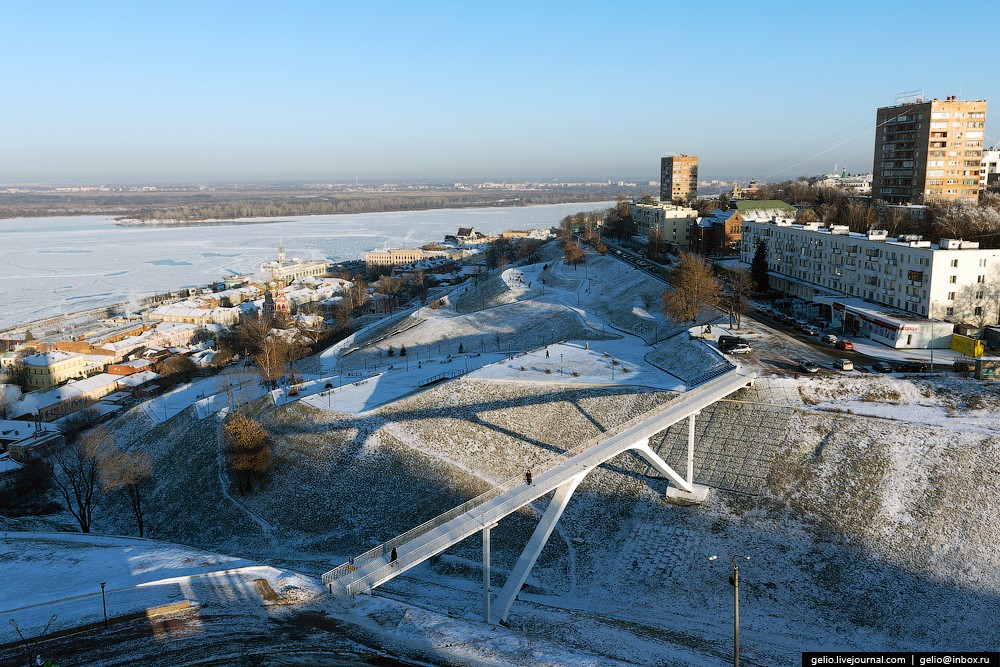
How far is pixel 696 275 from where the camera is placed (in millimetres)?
45812

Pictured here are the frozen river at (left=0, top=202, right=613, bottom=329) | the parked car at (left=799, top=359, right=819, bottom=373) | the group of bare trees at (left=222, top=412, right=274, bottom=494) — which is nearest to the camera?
the group of bare trees at (left=222, top=412, right=274, bottom=494)

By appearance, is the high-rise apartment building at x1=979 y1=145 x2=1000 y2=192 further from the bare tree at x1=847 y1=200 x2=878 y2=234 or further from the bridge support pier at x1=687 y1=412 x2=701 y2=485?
the bridge support pier at x1=687 y1=412 x2=701 y2=485

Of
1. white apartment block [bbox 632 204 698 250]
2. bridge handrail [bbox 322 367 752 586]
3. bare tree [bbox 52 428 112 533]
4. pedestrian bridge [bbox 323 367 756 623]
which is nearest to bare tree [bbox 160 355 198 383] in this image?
bare tree [bbox 52 428 112 533]

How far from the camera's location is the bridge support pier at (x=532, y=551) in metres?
21.1

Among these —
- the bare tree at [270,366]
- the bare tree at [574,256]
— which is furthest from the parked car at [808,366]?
the bare tree at [574,256]

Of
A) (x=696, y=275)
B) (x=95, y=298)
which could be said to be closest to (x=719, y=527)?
(x=696, y=275)

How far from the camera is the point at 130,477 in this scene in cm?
3288

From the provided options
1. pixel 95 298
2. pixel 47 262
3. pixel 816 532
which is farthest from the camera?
pixel 47 262

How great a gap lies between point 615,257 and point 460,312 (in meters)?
20.7

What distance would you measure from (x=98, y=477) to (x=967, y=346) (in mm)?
45092

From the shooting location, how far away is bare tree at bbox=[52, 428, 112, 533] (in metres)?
32.8

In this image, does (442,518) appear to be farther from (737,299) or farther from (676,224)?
(676,224)

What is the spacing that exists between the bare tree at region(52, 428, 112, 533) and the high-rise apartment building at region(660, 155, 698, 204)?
120 metres

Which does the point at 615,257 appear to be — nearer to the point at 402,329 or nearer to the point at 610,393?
the point at 402,329
